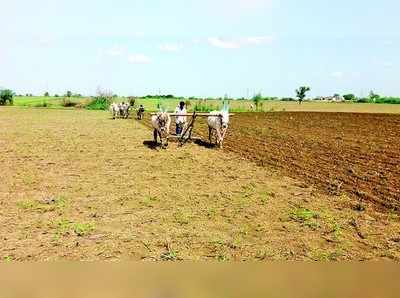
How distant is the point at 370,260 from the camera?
763 cm

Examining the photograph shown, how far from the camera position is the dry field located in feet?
26.2

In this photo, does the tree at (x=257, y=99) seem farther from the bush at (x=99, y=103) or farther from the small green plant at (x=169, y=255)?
the small green plant at (x=169, y=255)

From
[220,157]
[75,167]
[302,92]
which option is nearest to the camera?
[75,167]

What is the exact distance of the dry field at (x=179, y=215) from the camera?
26.2ft

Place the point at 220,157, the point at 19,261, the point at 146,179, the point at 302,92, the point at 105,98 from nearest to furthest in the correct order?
the point at 19,261, the point at 146,179, the point at 220,157, the point at 105,98, the point at 302,92

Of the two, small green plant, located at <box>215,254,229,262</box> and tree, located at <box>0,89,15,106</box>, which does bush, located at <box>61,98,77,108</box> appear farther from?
small green plant, located at <box>215,254,229,262</box>

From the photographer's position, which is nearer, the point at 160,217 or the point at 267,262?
the point at 267,262

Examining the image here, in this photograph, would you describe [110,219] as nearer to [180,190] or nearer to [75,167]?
[180,190]

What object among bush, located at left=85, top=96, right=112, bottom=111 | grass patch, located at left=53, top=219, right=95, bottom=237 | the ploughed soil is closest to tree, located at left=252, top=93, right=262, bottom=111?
bush, located at left=85, top=96, right=112, bottom=111

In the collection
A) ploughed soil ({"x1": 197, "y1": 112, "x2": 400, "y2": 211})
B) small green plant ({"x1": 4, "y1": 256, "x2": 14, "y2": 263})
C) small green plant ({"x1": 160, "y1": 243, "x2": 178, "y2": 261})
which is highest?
ploughed soil ({"x1": 197, "y1": 112, "x2": 400, "y2": 211})

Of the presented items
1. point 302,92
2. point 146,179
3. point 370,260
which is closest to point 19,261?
point 370,260

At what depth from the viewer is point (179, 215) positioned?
33.4 feet

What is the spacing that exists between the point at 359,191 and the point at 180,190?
4.44 metres

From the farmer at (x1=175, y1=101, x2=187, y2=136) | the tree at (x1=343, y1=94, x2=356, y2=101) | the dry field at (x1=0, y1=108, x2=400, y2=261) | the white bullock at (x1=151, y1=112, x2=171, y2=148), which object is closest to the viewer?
the dry field at (x1=0, y1=108, x2=400, y2=261)
